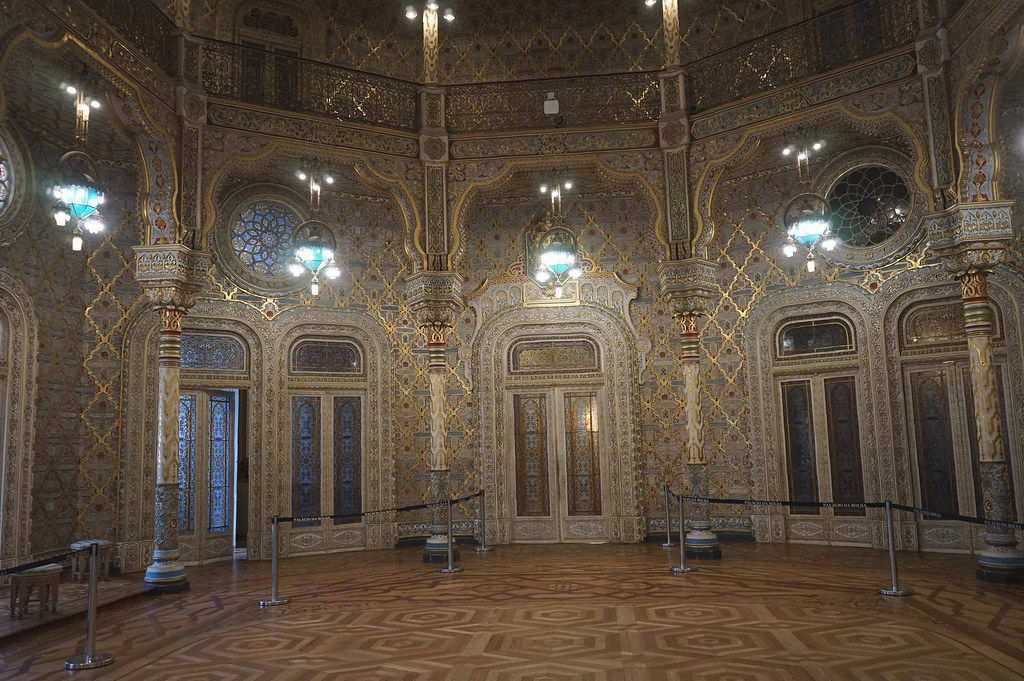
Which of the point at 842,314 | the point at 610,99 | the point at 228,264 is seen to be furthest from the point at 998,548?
the point at 228,264

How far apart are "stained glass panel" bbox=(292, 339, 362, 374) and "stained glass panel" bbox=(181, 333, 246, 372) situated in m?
0.89

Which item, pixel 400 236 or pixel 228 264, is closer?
pixel 228 264

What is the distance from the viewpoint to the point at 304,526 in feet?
40.9

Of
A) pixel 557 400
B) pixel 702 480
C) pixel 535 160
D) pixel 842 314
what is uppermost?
pixel 535 160

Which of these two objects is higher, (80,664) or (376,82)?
(376,82)

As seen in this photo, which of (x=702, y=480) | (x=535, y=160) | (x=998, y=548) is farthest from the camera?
(x=535, y=160)

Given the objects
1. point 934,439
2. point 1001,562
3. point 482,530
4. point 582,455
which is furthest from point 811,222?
point 482,530

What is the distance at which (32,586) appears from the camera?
26.1 ft

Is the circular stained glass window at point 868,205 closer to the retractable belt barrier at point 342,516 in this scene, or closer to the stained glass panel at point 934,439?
the stained glass panel at point 934,439

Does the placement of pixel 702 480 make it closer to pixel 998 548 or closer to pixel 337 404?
pixel 998 548

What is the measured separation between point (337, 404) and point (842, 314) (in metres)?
8.31

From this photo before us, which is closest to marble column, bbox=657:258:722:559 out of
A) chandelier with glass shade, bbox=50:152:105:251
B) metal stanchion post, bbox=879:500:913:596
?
metal stanchion post, bbox=879:500:913:596

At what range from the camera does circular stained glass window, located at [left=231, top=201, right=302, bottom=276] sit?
41.4 ft

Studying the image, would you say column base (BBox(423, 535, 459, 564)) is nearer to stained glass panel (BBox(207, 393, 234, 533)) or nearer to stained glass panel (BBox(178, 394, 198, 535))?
stained glass panel (BBox(207, 393, 234, 533))
